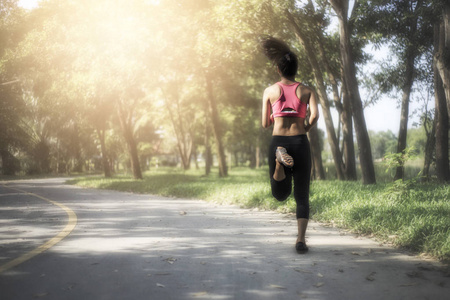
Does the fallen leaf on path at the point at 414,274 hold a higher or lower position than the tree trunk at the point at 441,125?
lower

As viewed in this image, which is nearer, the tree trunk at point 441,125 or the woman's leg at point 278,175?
the woman's leg at point 278,175

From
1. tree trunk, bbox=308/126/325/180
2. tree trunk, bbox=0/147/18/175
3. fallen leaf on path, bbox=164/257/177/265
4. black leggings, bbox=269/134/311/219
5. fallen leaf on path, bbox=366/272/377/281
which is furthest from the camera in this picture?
tree trunk, bbox=0/147/18/175

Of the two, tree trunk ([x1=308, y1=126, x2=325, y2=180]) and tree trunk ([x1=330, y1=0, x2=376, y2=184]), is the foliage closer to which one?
tree trunk ([x1=330, y1=0, x2=376, y2=184])

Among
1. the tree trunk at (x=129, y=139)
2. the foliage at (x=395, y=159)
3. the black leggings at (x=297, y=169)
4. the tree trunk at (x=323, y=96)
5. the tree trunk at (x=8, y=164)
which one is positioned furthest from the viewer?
the tree trunk at (x=8, y=164)

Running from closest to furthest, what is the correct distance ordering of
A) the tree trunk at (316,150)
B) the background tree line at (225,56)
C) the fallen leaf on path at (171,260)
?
1. the fallen leaf on path at (171,260)
2. the background tree line at (225,56)
3. the tree trunk at (316,150)

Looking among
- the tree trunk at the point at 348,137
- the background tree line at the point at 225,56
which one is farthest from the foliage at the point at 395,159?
the tree trunk at the point at 348,137

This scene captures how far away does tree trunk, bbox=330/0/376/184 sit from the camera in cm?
1341

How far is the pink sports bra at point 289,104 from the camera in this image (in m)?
5.24

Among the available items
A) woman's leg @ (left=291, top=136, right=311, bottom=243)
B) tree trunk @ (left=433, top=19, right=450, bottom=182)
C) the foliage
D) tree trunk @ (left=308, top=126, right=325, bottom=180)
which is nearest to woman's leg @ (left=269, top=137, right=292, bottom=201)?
woman's leg @ (left=291, top=136, right=311, bottom=243)

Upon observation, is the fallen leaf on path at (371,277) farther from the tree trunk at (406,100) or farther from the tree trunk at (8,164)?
the tree trunk at (8,164)

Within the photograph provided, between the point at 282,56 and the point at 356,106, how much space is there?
27.9ft

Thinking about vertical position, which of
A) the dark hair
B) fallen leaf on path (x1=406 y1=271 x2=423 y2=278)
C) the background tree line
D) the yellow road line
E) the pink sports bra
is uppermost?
the background tree line

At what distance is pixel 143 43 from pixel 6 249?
1577cm

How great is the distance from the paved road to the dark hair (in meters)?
2.21
